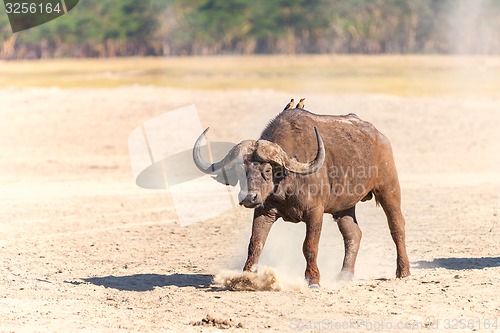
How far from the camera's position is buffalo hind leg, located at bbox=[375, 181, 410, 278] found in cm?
1088

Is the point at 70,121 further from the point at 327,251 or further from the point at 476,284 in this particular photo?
the point at 476,284

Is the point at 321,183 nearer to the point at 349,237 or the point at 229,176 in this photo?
the point at 229,176

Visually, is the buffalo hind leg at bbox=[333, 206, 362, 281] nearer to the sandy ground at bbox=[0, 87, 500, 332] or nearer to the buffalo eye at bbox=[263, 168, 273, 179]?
the sandy ground at bbox=[0, 87, 500, 332]

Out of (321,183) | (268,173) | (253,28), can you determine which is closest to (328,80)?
(321,183)

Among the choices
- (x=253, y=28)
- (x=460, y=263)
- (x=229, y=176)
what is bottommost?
(x=253, y=28)

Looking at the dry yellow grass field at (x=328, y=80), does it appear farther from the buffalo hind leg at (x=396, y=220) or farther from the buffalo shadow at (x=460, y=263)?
the buffalo hind leg at (x=396, y=220)

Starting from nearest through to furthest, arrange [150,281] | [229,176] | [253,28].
→ [229,176]
[150,281]
[253,28]

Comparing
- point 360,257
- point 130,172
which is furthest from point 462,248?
point 130,172

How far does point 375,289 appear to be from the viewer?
9.95 meters

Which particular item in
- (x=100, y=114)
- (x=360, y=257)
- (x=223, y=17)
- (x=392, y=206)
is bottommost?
(x=223, y=17)

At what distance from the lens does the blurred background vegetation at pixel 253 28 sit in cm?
9069

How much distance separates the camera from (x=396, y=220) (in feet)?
36.2

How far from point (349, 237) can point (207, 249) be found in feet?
7.61

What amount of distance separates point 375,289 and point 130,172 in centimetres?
1133
